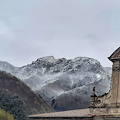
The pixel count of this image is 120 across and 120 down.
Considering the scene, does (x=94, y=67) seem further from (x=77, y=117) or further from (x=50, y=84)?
(x=77, y=117)

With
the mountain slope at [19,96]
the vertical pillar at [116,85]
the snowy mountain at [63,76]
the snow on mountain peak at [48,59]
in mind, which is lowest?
the vertical pillar at [116,85]

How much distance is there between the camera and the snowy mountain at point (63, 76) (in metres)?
119

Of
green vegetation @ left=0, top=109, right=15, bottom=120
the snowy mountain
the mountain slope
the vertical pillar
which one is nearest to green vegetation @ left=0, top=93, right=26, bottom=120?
the mountain slope

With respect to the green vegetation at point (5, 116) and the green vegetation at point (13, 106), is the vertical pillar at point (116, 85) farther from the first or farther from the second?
the green vegetation at point (13, 106)

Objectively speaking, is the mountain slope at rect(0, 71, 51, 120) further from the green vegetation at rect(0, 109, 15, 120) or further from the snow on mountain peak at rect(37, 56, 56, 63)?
the snow on mountain peak at rect(37, 56, 56, 63)

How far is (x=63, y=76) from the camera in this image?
138625 millimetres

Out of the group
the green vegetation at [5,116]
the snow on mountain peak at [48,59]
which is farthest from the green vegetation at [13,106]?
the snow on mountain peak at [48,59]

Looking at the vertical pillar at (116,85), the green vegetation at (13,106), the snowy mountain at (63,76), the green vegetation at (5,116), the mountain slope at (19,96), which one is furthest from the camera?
the snowy mountain at (63,76)

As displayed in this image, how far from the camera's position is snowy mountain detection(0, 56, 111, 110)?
391ft

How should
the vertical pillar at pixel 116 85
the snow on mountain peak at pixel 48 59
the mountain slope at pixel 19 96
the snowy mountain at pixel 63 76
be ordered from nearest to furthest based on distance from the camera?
the vertical pillar at pixel 116 85, the mountain slope at pixel 19 96, the snowy mountain at pixel 63 76, the snow on mountain peak at pixel 48 59

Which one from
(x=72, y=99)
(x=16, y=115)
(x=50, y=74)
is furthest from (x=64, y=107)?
(x=50, y=74)

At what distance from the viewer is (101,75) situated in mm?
133500

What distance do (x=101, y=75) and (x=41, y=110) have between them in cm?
4278

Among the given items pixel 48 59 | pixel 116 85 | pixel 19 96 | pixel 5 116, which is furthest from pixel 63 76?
pixel 116 85
